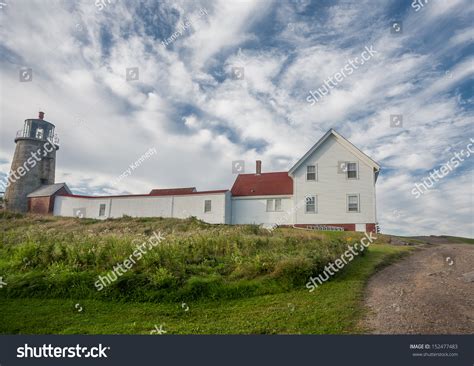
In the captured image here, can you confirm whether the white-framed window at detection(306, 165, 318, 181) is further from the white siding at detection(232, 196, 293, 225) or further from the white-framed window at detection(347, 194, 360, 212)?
the white-framed window at detection(347, 194, 360, 212)

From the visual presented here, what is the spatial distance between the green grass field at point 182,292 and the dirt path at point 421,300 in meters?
0.48

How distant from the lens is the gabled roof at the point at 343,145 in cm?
2664

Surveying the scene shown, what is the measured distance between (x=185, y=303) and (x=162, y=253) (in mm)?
3256

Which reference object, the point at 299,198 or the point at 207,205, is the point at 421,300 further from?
the point at 207,205

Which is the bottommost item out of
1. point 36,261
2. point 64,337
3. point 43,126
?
point 64,337

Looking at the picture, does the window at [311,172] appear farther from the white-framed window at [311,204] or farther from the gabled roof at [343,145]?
the white-framed window at [311,204]

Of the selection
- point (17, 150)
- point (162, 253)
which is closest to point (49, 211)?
point (17, 150)

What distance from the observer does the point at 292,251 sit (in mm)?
13125

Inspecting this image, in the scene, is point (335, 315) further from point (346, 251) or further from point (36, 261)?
point (36, 261)

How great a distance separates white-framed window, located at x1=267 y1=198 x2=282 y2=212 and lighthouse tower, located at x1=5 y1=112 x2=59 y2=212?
28.5m

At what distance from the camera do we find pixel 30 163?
40.7 m

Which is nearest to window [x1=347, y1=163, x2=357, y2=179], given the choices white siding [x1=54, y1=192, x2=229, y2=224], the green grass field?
white siding [x1=54, y1=192, x2=229, y2=224]

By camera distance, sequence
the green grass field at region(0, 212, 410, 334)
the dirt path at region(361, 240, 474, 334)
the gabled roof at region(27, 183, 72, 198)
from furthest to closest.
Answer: the gabled roof at region(27, 183, 72, 198) < the green grass field at region(0, 212, 410, 334) < the dirt path at region(361, 240, 474, 334)

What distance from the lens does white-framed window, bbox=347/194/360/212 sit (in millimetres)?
26428
